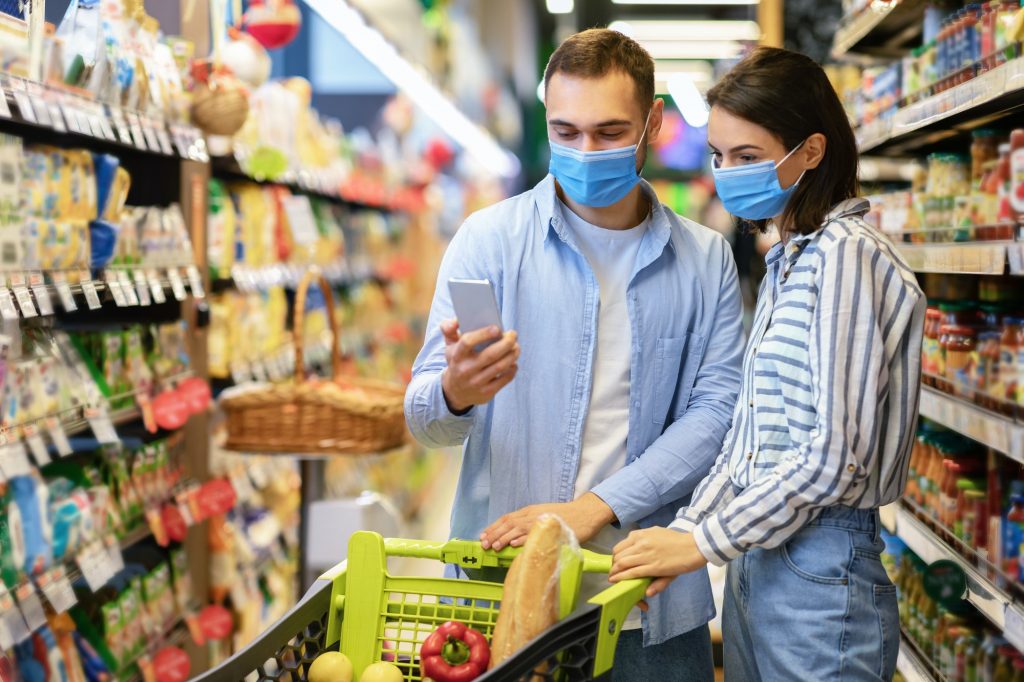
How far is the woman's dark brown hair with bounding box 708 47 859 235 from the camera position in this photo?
6.50 ft

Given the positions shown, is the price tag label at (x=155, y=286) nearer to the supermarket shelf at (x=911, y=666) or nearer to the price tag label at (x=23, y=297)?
the price tag label at (x=23, y=297)

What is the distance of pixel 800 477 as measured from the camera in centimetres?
180

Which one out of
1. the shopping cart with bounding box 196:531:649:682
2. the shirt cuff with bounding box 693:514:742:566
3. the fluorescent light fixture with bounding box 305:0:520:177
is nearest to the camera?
the shopping cart with bounding box 196:531:649:682

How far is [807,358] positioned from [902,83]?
1989mm

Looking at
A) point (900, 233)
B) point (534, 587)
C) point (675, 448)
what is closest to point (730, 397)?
point (675, 448)

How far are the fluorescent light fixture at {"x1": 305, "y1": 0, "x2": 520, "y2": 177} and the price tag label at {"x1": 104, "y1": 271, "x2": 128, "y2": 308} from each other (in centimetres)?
171

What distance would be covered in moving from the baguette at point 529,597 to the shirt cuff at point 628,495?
33cm

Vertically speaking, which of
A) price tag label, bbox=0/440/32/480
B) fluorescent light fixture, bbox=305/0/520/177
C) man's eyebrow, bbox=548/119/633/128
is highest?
fluorescent light fixture, bbox=305/0/520/177

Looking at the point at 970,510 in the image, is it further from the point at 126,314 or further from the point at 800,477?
the point at 126,314

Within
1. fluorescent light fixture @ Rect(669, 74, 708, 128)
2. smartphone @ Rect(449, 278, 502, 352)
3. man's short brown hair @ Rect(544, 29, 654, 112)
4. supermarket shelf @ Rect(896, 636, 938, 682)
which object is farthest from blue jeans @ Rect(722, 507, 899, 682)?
fluorescent light fixture @ Rect(669, 74, 708, 128)

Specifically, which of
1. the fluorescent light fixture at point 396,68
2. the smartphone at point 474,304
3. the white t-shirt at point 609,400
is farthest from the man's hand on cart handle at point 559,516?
the fluorescent light fixture at point 396,68

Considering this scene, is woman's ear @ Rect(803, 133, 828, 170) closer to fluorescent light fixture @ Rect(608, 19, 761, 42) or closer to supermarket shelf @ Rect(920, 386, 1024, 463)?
supermarket shelf @ Rect(920, 386, 1024, 463)

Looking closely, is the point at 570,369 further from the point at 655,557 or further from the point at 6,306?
the point at 6,306

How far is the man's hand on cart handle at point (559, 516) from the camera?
200cm
